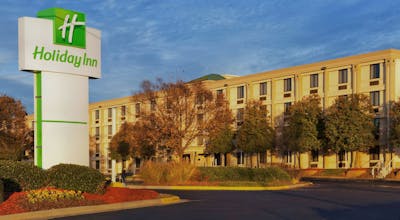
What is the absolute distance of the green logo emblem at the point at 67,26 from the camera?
20.4m

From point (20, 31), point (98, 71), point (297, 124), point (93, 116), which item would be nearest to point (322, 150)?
point (297, 124)

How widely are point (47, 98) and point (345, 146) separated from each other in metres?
31.3

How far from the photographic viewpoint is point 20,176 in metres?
17.9

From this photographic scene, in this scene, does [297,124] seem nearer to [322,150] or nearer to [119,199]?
[322,150]

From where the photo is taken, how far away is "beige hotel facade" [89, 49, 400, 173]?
46531mm

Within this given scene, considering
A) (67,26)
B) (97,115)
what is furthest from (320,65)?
(97,115)

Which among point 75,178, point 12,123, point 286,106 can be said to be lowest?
point 75,178

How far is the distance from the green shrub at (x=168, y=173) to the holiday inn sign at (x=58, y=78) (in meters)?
8.37

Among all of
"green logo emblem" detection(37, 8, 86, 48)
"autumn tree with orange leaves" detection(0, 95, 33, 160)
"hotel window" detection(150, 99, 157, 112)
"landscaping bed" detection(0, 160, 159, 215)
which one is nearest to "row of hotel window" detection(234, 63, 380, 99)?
"hotel window" detection(150, 99, 157, 112)

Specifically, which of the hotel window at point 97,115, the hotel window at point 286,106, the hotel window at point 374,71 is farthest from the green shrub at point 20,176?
the hotel window at point 97,115

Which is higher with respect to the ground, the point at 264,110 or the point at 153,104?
the point at 153,104

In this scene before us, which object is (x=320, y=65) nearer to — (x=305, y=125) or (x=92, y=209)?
(x=305, y=125)

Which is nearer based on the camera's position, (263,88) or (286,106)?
(286,106)

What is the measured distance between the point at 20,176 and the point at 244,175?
56.8 ft
